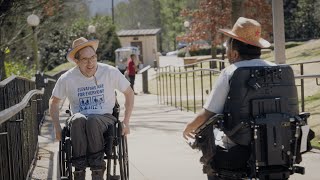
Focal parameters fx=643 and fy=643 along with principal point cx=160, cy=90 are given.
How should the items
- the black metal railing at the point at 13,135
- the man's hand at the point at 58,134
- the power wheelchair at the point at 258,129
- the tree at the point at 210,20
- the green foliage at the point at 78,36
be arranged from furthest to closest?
the green foliage at the point at 78,36 → the tree at the point at 210,20 → the man's hand at the point at 58,134 → the black metal railing at the point at 13,135 → the power wheelchair at the point at 258,129

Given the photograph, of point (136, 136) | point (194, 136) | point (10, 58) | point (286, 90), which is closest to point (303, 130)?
point (286, 90)

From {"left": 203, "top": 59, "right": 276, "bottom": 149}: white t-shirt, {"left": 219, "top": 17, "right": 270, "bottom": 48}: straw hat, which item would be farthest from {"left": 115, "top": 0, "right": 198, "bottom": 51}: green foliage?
{"left": 203, "top": 59, "right": 276, "bottom": 149}: white t-shirt

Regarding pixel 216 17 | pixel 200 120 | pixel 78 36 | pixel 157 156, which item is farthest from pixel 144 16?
pixel 200 120

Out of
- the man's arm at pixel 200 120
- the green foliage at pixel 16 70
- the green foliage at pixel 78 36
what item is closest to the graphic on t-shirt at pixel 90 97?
the man's arm at pixel 200 120

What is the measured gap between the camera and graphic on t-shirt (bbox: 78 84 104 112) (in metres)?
6.10

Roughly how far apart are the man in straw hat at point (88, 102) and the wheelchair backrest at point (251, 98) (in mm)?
1801

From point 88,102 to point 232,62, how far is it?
6.64ft

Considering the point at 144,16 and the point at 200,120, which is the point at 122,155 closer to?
the point at 200,120

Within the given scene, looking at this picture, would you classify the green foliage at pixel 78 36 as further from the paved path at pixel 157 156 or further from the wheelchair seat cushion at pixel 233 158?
the wheelchair seat cushion at pixel 233 158

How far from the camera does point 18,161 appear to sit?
21.2ft

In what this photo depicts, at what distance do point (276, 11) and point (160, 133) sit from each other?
3.75m

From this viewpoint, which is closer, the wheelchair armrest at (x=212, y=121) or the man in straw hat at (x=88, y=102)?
the wheelchair armrest at (x=212, y=121)

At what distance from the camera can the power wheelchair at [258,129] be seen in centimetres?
427

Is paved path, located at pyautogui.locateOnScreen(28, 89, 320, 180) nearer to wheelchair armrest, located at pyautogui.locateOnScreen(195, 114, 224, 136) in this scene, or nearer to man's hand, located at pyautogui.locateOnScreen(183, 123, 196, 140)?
man's hand, located at pyautogui.locateOnScreen(183, 123, 196, 140)
